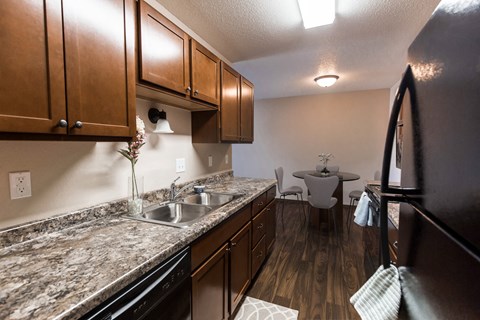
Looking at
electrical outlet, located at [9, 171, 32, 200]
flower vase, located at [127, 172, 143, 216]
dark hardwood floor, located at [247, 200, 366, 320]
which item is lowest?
dark hardwood floor, located at [247, 200, 366, 320]

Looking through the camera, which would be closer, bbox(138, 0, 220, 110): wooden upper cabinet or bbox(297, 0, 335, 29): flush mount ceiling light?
bbox(138, 0, 220, 110): wooden upper cabinet

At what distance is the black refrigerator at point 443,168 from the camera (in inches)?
15.5

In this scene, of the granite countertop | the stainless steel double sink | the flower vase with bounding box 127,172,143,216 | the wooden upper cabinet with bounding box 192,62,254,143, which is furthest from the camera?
the wooden upper cabinet with bounding box 192,62,254,143

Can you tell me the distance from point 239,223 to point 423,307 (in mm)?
1214

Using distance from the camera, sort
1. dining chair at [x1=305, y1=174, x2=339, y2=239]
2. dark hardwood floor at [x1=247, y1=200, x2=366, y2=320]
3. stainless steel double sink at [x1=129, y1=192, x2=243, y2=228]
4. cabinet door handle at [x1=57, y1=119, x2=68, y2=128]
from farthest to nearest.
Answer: dining chair at [x1=305, y1=174, x2=339, y2=239]
dark hardwood floor at [x1=247, y1=200, x2=366, y2=320]
stainless steel double sink at [x1=129, y1=192, x2=243, y2=228]
cabinet door handle at [x1=57, y1=119, x2=68, y2=128]

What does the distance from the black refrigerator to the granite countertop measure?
863 millimetres

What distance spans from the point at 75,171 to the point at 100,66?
609mm

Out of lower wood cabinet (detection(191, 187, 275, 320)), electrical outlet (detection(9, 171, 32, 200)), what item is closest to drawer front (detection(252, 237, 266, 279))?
lower wood cabinet (detection(191, 187, 275, 320))

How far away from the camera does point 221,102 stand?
6.91ft

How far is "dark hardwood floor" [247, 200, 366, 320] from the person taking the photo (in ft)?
5.99

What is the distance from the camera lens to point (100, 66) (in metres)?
0.98

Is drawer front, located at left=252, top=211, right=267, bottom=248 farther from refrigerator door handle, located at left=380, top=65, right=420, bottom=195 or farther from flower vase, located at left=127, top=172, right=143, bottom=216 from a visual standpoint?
refrigerator door handle, located at left=380, top=65, right=420, bottom=195

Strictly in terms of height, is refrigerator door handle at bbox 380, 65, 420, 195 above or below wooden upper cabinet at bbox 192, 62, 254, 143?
below

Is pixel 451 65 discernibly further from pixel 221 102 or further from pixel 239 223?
pixel 221 102
